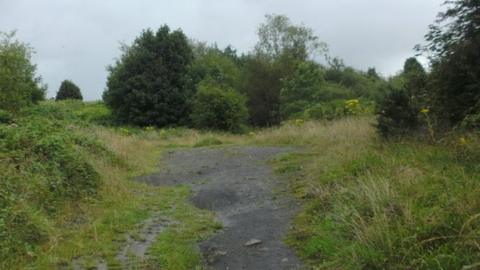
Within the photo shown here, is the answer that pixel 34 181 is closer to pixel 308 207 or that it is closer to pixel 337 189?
pixel 308 207

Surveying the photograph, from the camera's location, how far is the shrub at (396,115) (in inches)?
400

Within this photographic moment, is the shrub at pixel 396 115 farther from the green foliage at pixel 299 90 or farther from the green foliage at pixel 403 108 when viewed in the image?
the green foliage at pixel 299 90

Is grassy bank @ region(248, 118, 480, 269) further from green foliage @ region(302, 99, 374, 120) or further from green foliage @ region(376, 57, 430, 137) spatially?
green foliage @ region(302, 99, 374, 120)

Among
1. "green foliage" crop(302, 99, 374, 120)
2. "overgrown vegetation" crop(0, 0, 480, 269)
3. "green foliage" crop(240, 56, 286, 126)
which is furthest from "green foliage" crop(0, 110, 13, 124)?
"green foliage" crop(240, 56, 286, 126)

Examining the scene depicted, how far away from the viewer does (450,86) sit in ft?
28.7

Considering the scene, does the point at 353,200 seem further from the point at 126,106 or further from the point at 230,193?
the point at 126,106

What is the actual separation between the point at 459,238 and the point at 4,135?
23.1 feet

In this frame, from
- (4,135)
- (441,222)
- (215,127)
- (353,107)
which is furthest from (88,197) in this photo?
(215,127)

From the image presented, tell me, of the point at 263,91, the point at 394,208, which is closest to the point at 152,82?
the point at 263,91

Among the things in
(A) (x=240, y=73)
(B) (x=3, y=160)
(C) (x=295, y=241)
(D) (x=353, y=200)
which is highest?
(A) (x=240, y=73)

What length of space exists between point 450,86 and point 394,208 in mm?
4185

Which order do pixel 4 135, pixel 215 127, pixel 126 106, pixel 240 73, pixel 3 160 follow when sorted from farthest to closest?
pixel 240 73 < pixel 126 106 < pixel 215 127 < pixel 4 135 < pixel 3 160

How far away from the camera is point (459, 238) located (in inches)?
173

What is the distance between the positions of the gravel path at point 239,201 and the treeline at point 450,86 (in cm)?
267
